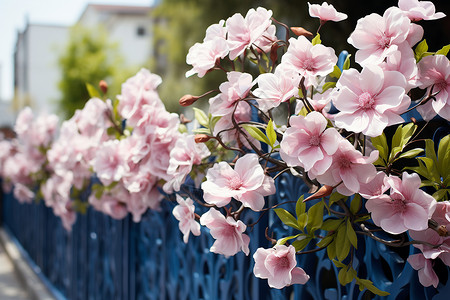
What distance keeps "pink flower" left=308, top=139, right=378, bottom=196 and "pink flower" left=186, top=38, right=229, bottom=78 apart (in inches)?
18.4

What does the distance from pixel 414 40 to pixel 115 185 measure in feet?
5.80

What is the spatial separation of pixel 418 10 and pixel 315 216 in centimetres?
51

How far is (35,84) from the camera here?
4447 cm

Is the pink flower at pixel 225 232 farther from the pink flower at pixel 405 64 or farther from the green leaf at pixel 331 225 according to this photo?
the pink flower at pixel 405 64

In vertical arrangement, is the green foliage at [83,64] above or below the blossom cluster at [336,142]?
below

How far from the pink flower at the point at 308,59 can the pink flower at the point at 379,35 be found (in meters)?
0.07

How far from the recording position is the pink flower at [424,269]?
3.86 feet

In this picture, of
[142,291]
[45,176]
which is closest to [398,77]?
[142,291]

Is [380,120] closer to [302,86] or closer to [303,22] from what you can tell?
[302,86]

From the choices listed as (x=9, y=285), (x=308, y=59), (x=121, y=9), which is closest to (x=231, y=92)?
(x=308, y=59)

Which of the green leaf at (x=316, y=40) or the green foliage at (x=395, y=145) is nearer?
the green foliage at (x=395, y=145)

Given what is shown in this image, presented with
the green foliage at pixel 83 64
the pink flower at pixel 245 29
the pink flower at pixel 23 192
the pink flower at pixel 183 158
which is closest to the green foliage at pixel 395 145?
the pink flower at pixel 245 29

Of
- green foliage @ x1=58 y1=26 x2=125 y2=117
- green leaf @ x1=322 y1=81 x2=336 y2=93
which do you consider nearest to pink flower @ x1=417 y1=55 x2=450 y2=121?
green leaf @ x1=322 y1=81 x2=336 y2=93

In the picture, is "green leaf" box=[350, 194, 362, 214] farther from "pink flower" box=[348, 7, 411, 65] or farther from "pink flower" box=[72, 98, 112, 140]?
"pink flower" box=[72, 98, 112, 140]
